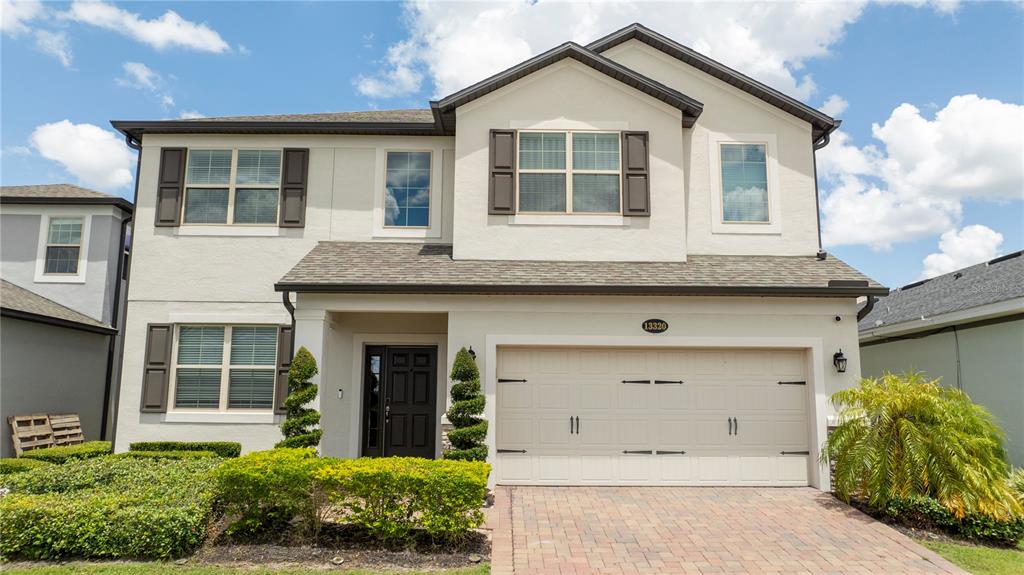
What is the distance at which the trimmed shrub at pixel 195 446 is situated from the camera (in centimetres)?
1038

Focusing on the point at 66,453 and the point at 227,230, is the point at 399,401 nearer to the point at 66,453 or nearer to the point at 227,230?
the point at 227,230

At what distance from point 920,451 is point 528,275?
586cm

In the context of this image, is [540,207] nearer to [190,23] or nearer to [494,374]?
[494,374]

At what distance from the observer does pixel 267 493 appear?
22.0ft

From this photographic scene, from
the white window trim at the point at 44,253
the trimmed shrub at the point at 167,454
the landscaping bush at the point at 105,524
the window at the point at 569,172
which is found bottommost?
the landscaping bush at the point at 105,524

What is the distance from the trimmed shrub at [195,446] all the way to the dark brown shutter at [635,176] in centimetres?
790

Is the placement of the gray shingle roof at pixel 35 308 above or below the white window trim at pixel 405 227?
below

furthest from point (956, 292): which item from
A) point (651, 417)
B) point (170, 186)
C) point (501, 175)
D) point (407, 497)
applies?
point (170, 186)

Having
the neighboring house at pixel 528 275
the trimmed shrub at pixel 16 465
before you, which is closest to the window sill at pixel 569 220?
the neighboring house at pixel 528 275

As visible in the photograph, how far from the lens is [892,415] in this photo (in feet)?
26.6

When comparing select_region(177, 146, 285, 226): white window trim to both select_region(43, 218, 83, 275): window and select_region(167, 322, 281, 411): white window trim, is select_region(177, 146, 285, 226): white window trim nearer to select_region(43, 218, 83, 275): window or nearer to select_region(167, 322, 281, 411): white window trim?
select_region(167, 322, 281, 411): white window trim

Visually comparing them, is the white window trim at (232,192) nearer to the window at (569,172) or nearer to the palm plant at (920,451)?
the window at (569,172)

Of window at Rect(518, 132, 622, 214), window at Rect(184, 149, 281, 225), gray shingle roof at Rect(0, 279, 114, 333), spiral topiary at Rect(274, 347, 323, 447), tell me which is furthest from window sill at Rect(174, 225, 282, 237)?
window at Rect(518, 132, 622, 214)

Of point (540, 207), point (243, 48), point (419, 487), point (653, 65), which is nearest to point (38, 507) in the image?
point (419, 487)
